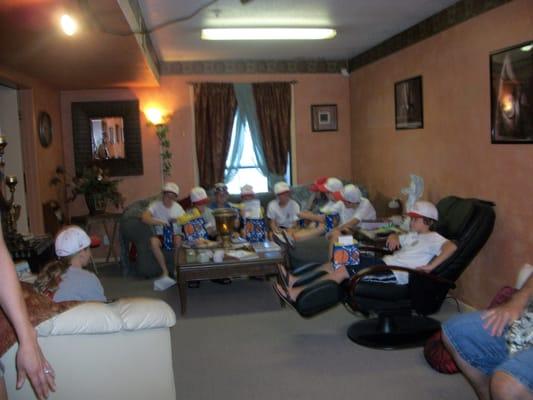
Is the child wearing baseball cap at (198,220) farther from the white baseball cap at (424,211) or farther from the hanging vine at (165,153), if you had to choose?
the white baseball cap at (424,211)

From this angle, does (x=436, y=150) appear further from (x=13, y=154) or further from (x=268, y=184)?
(x=13, y=154)

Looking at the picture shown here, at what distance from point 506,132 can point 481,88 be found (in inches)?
20.5

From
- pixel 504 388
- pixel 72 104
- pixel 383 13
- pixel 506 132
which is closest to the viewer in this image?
pixel 504 388

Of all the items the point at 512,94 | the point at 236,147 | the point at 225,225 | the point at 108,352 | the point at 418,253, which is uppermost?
the point at 512,94

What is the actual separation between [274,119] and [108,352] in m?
5.42

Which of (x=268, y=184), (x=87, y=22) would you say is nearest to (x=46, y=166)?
(x=268, y=184)

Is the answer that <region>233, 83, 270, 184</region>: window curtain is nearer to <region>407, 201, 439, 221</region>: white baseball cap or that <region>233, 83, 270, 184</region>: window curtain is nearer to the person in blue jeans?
<region>407, 201, 439, 221</region>: white baseball cap

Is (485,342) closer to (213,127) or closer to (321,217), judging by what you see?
(321,217)

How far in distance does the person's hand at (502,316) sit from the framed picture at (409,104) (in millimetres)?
3400

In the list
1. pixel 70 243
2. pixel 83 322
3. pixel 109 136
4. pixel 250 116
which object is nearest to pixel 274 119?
pixel 250 116

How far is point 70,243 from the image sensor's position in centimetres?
305

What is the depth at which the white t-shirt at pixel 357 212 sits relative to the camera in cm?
535

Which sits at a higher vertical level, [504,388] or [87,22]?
[87,22]

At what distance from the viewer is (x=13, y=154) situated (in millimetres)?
5816
